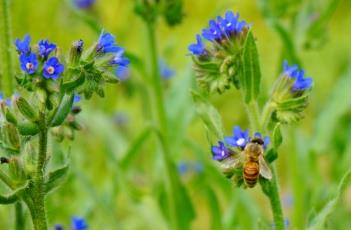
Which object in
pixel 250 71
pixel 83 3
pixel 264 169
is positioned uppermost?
pixel 83 3

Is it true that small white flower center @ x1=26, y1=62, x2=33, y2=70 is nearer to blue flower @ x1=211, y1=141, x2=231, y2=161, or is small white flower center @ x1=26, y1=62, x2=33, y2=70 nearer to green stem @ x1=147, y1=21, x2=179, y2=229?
blue flower @ x1=211, y1=141, x2=231, y2=161

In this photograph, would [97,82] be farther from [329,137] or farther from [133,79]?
[133,79]

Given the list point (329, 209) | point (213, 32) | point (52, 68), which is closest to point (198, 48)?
point (213, 32)

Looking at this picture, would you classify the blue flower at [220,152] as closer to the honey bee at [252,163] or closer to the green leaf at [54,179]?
the honey bee at [252,163]

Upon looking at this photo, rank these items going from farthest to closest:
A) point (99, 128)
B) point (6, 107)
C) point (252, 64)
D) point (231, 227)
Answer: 1. point (99, 128)
2. point (231, 227)
3. point (252, 64)
4. point (6, 107)

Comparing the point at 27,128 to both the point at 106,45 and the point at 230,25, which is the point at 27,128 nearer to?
the point at 106,45

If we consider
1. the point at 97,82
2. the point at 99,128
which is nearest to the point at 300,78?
the point at 97,82
